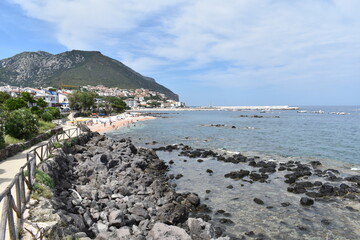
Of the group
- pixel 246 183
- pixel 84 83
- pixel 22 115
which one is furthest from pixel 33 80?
pixel 246 183

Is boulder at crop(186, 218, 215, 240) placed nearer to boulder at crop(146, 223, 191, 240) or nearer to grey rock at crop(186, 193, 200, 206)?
boulder at crop(146, 223, 191, 240)

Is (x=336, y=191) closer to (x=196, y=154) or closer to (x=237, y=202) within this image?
(x=237, y=202)

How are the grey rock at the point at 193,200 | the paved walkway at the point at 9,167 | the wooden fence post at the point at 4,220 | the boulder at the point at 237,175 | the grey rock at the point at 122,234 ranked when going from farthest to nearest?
the boulder at the point at 237,175 → the grey rock at the point at 193,200 → the paved walkway at the point at 9,167 → the grey rock at the point at 122,234 → the wooden fence post at the point at 4,220

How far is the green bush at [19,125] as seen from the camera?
1837cm

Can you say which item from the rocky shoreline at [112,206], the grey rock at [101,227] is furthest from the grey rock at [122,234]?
the grey rock at [101,227]

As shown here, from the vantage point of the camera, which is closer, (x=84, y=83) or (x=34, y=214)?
(x=34, y=214)

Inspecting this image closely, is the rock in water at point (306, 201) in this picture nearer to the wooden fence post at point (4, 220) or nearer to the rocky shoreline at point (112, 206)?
the rocky shoreline at point (112, 206)

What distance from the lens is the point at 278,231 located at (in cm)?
1157

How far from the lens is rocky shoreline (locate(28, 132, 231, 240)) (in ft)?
26.0

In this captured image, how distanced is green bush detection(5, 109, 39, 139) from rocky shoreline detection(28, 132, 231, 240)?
12.1 feet

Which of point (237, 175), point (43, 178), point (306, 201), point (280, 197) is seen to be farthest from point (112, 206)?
point (237, 175)

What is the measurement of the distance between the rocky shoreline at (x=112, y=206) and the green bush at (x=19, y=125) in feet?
12.1

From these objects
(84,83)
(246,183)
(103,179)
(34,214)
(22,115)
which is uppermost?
(84,83)

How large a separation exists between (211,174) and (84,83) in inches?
7832
